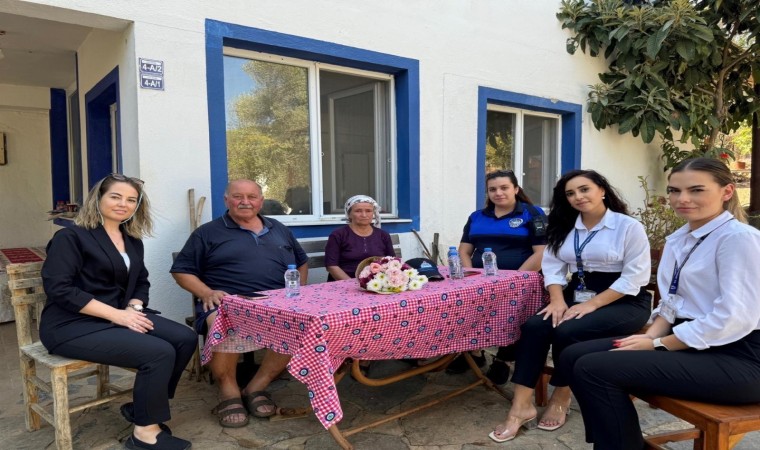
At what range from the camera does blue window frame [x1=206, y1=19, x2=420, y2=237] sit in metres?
3.70

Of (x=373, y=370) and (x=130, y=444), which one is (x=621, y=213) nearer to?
(x=373, y=370)

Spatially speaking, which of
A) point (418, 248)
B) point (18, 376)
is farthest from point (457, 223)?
point (18, 376)

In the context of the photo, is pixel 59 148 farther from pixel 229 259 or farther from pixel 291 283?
pixel 291 283

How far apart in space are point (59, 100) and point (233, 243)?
448 cm

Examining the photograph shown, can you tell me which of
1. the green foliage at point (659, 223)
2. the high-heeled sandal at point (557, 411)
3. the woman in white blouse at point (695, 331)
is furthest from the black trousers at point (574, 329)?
the green foliage at point (659, 223)

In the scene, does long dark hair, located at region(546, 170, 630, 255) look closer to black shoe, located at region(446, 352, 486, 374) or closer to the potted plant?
black shoe, located at region(446, 352, 486, 374)

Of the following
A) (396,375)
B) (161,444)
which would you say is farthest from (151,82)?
(396,375)

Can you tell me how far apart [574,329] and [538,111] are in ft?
12.8

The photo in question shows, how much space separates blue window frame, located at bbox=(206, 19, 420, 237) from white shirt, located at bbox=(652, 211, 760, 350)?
280 centimetres

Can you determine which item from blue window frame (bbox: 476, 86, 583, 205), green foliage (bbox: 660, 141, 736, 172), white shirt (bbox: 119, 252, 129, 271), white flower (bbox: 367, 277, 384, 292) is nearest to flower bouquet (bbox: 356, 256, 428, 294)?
white flower (bbox: 367, 277, 384, 292)

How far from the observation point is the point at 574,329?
2.70 metres

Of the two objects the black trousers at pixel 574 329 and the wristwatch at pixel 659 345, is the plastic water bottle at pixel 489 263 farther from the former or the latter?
the wristwatch at pixel 659 345

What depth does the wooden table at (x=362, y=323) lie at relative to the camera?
220 centimetres

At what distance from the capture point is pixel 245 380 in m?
3.54
